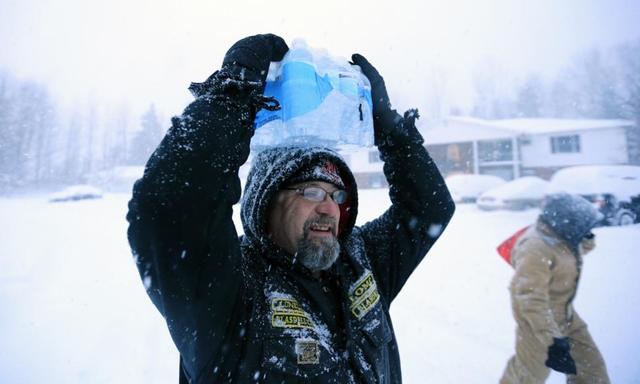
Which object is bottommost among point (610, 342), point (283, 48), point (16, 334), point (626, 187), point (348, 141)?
point (610, 342)

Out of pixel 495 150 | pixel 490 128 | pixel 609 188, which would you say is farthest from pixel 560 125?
pixel 609 188

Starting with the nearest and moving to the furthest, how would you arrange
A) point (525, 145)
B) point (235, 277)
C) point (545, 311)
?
point (235, 277) → point (545, 311) → point (525, 145)

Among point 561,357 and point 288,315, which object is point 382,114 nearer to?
point 288,315

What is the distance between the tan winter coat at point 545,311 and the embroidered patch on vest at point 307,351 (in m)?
2.58

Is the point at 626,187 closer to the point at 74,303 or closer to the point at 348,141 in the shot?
the point at 348,141

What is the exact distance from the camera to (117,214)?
56.9 ft

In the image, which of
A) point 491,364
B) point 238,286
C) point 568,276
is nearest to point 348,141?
point 238,286

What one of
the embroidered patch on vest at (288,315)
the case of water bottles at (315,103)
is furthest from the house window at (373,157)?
the embroidered patch on vest at (288,315)

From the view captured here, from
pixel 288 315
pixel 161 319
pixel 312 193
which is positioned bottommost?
pixel 161 319

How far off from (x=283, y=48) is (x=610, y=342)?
19.2 feet

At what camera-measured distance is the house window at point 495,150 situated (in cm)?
3020

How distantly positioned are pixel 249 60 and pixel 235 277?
0.90 meters

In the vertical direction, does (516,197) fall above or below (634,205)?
above

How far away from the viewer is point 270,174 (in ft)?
5.95
